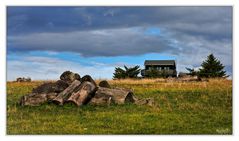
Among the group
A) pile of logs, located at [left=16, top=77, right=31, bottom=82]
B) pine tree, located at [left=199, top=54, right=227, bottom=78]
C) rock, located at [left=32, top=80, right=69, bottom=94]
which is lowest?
rock, located at [left=32, top=80, right=69, bottom=94]

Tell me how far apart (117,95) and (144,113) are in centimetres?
113

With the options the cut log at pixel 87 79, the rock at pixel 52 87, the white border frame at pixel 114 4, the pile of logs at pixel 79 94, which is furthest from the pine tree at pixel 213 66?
the rock at pixel 52 87

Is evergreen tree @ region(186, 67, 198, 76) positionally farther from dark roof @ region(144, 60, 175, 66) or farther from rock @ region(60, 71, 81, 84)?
rock @ region(60, 71, 81, 84)

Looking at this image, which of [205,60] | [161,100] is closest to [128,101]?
[161,100]

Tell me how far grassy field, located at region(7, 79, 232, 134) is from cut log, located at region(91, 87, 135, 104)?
0.21 meters

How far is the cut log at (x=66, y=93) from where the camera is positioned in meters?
24.2

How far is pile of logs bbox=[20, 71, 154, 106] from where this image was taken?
79.4 ft

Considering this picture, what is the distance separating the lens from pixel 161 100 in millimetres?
24438

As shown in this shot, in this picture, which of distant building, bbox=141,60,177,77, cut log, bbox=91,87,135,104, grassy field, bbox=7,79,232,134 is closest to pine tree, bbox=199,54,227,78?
grassy field, bbox=7,79,232,134

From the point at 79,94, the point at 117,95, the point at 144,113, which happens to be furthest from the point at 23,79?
the point at 144,113

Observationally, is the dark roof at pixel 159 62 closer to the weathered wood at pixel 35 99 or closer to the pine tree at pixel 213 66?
the pine tree at pixel 213 66

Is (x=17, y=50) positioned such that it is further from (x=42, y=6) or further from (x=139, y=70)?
(x=139, y=70)
